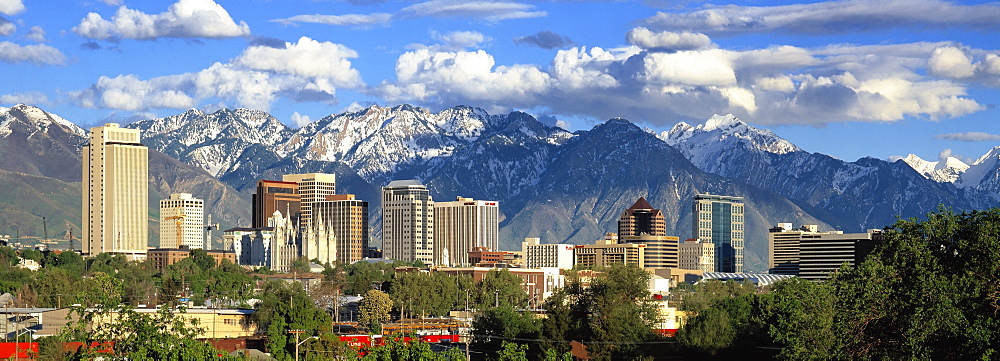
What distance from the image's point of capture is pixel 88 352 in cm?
9262

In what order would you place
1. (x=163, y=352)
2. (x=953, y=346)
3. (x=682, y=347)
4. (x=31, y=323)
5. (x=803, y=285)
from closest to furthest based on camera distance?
1. (x=163, y=352)
2. (x=953, y=346)
3. (x=803, y=285)
4. (x=682, y=347)
5. (x=31, y=323)

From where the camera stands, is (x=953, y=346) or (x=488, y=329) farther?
(x=488, y=329)

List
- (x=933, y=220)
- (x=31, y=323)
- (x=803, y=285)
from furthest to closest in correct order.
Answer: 1. (x=31, y=323)
2. (x=803, y=285)
3. (x=933, y=220)

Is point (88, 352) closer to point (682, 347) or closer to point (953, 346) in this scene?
point (953, 346)

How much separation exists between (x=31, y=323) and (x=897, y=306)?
390 feet

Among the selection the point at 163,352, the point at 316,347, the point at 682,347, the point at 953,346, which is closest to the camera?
the point at 163,352

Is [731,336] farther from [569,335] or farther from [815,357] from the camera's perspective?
[815,357]

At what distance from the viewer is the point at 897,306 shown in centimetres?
11138

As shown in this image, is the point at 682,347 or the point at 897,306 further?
the point at 682,347

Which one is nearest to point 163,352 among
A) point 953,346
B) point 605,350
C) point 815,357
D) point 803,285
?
point 815,357

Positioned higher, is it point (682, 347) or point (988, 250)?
point (988, 250)

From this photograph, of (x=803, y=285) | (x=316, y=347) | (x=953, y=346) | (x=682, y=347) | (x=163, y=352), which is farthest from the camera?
(x=682, y=347)

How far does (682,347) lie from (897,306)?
67.2 metres

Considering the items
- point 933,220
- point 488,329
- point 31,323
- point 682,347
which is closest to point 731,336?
point 682,347
